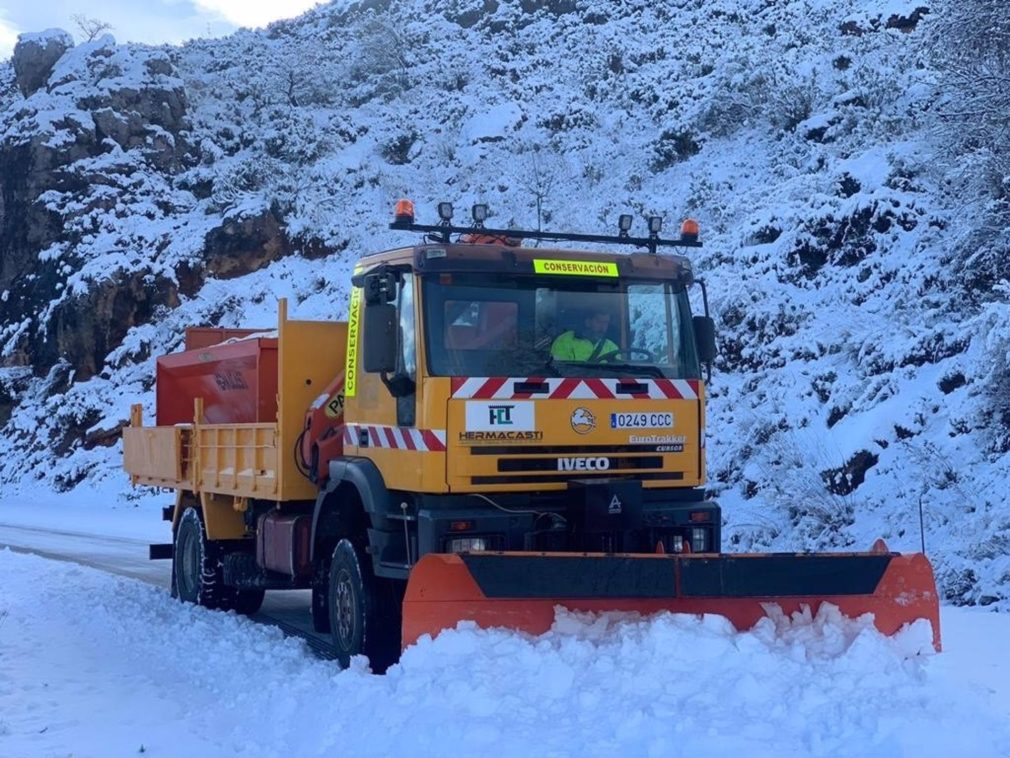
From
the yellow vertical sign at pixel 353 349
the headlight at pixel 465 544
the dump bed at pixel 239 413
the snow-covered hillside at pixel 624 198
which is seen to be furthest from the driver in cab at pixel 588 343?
the snow-covered hillside at pixel 624 198

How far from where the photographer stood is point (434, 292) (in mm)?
6895

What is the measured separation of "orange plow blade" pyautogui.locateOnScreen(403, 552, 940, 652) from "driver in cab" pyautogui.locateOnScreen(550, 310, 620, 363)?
147cm

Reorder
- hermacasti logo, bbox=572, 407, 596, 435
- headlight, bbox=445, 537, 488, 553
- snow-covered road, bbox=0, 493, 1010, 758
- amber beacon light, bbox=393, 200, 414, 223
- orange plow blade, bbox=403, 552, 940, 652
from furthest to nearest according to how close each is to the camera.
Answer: amber beacon light, bbox=393, 200, 414, 223 < hermacasti logo, bbox=572, 407, 596, 435 < headlight, bbox=445, 537, 488, 553 < orange plow blade, bbox=403, 552, 940, 652 < snow-covered road, bbox=0, 493, 1010, 758

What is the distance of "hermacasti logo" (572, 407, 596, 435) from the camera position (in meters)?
6.84

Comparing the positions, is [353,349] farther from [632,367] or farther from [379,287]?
[632,367]

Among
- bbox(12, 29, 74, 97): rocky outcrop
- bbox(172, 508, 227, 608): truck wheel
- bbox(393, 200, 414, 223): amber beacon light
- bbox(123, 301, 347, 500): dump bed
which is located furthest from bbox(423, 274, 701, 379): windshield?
bbox(12, 29, 74, 97): rocky outcrop

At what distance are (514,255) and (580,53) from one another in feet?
79.4

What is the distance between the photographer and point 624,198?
2173 centimetres

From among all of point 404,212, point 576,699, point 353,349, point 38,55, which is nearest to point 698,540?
A: point 576,699

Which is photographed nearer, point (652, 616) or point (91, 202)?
point (652, 616)

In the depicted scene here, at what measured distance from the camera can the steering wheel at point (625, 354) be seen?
23.4 feet

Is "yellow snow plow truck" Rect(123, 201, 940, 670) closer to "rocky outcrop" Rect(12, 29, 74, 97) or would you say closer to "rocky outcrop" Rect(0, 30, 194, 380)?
"rocky outcrop" Rect(0, 30, 194, 380)

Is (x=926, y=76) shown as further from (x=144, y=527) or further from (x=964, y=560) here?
(x=144, y=527)

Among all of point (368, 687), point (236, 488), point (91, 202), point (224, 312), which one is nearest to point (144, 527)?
point (224, 312)
